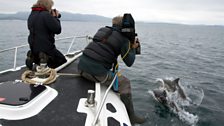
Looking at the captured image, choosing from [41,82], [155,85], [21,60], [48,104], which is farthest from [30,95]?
[21,60]

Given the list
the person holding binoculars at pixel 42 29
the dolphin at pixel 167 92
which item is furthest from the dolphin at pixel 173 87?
the person holding binoculars at pixel 42 29

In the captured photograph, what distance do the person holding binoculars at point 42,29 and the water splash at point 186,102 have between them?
214 inches

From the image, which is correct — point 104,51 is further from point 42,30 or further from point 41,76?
point 42,30

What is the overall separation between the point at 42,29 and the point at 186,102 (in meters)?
7.32

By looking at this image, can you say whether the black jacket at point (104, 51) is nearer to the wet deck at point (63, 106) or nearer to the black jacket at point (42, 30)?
the wet deck at point (63, 106)

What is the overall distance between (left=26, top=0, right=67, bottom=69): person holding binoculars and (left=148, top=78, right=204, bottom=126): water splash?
17.8 ft

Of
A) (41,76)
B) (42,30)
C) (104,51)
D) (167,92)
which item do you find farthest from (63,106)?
(167,92)

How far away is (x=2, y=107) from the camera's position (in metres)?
3.56

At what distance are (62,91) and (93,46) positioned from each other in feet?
3.93

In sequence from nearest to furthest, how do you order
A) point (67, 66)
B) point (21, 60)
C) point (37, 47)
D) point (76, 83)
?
point (76, 83)
point (37, 47)
point (67, 66)
point (21, 60)

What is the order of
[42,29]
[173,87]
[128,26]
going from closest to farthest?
1. [128,26]
2. [42,29]
3. [173,87]

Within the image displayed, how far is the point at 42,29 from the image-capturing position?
551cm

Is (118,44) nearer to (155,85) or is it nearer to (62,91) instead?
(62,91)

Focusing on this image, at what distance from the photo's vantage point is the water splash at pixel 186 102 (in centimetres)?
828
